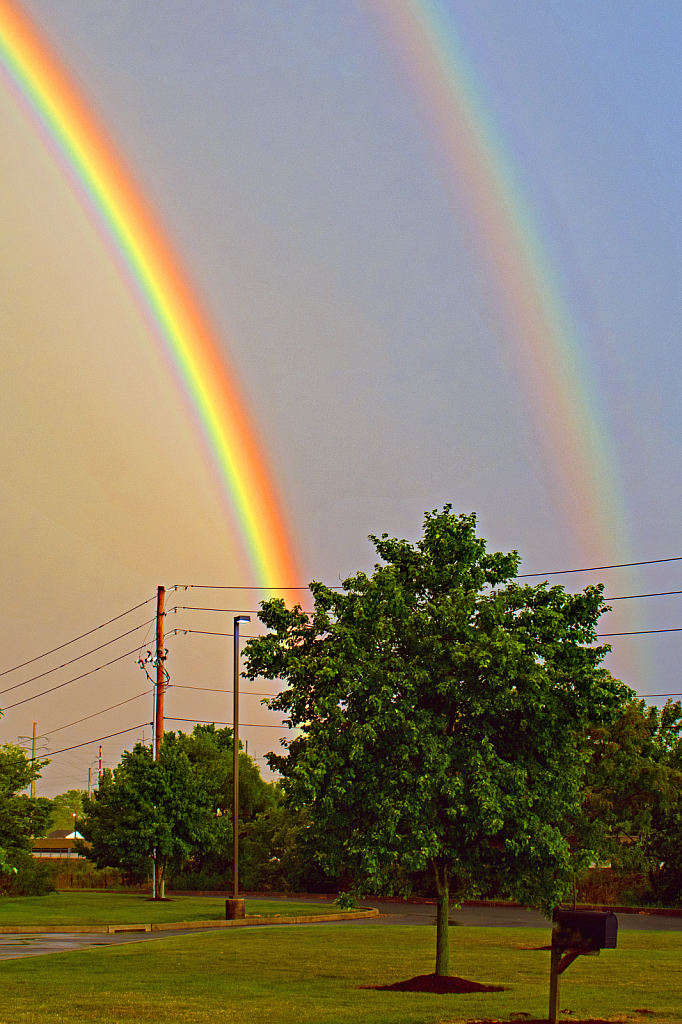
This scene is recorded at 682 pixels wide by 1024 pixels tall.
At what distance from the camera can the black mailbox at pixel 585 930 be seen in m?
11.9

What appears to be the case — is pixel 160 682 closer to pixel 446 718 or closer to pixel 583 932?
pixel 446 718

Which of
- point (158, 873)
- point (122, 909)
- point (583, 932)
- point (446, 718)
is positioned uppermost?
point (446, 718)

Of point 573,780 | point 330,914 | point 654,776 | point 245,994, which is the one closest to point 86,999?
point 245,994

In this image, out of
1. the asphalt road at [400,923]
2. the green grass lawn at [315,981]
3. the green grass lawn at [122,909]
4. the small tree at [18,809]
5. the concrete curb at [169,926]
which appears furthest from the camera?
the small tree at [18,809]

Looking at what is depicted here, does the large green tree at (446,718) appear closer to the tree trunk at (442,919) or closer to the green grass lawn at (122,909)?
the tree trunk at (442,919)

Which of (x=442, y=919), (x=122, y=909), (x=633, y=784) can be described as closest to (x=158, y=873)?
(x=122, y=909)

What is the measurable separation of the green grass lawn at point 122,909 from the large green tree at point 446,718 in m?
22.7

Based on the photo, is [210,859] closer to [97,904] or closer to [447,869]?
[97,904]

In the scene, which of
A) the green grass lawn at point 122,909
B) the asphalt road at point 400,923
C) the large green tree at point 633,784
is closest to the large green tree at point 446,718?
the large green tree at point 633,784

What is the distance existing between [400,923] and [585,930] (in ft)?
90.8

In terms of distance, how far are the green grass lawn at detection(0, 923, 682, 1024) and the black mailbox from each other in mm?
3266

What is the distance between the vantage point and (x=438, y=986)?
1847 centimetres

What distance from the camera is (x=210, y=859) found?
6444 cm

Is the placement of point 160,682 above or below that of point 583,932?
above
